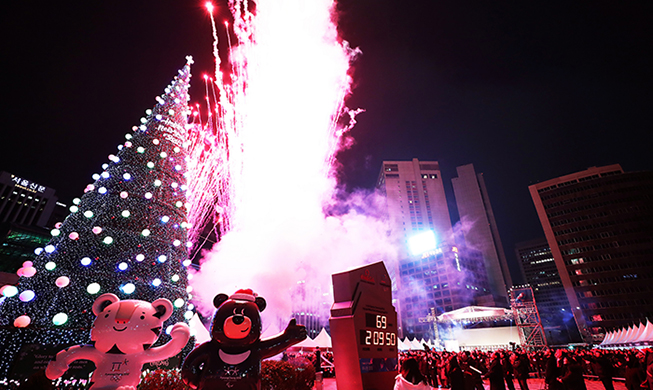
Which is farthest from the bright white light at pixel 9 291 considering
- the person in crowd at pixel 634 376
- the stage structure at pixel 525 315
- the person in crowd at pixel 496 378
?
the stage structure at pixel 525 315

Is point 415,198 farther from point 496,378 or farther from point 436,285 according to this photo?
point 496,378

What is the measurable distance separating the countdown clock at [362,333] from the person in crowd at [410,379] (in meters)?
1.36

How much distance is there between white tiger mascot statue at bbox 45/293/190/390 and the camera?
475 cm

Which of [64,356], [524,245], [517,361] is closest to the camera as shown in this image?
[64,356]

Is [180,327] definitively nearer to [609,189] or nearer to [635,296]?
[635,296]

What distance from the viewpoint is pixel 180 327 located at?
17.4 feet

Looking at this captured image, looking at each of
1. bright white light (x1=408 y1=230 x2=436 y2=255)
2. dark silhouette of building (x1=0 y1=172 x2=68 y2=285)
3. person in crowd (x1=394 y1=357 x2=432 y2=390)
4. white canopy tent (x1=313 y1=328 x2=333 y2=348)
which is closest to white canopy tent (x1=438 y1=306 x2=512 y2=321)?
white canopy tent (x1=313 y1=328 x2=333 y2=348)

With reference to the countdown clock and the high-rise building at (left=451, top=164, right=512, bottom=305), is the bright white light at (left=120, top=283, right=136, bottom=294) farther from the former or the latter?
the high-rise building at (left=451, top=164, right=512, bottom=305)

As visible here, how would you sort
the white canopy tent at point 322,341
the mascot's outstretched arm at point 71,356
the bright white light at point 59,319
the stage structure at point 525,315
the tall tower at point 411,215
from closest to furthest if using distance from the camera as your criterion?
1. the mascot's outstretched arm at point 71,356
2. the bright white light at point 59,319
3. the white canopy tent at point 322,341
4. the stage structure at point 525,315
5. the tall tower at point 411,215

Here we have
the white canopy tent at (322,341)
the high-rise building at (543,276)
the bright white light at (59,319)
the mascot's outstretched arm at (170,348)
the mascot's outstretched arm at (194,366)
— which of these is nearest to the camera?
the mascot's outstretched arm at (194,366)

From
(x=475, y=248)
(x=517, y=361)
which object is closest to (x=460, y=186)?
(x=475, y=248)

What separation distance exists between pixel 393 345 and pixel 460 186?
10701cm

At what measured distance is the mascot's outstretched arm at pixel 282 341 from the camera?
547 cm

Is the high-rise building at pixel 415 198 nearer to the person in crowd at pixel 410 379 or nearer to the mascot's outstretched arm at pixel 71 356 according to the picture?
the person in crowd at pixel 410 379
